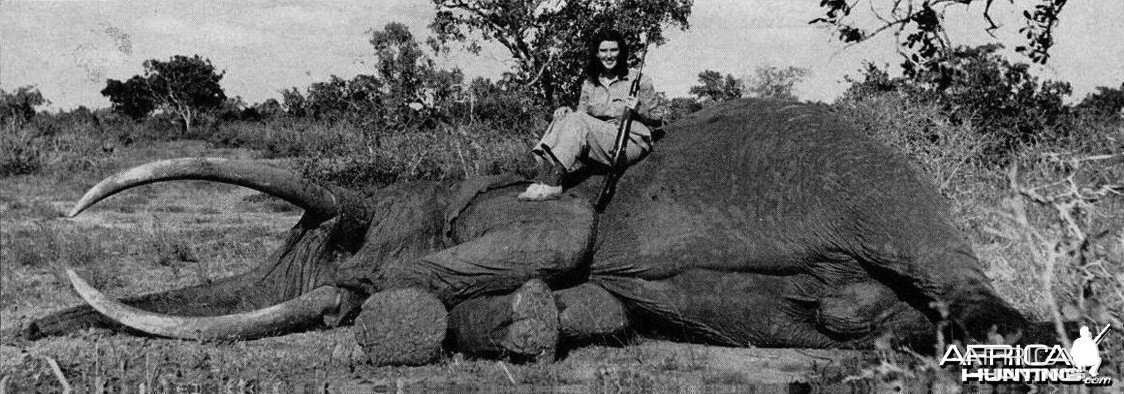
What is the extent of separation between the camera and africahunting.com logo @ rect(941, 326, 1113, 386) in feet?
12.0

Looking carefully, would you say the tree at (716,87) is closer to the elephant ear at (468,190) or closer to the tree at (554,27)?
the tree at (554,27)

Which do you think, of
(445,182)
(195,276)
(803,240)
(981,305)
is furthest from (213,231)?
(981,305)

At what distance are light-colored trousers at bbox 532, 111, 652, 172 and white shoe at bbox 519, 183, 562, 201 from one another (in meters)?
0.13

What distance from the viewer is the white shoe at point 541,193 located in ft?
18.7

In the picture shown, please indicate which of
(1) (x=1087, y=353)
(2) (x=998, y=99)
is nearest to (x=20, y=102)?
(2) (x=998, y=99)

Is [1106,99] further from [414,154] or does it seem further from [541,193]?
[541,193]

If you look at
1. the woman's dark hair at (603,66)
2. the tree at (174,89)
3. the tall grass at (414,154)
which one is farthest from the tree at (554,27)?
the tree at (174,89)

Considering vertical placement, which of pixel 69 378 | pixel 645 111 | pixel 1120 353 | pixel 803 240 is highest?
pixel 645 111

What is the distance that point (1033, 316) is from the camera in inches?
226

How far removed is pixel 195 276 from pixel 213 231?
2.74 meters

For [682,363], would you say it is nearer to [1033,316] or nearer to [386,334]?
[386,334]

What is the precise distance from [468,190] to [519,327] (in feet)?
3.79

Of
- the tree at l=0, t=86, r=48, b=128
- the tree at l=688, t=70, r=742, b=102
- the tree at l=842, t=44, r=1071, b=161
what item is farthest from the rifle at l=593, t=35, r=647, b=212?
the tree at l=0, t=86, r=48, b=128

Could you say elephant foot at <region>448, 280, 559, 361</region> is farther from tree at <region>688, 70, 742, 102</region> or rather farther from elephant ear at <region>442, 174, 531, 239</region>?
tree at <region>688, 70, 742, 102</region>
